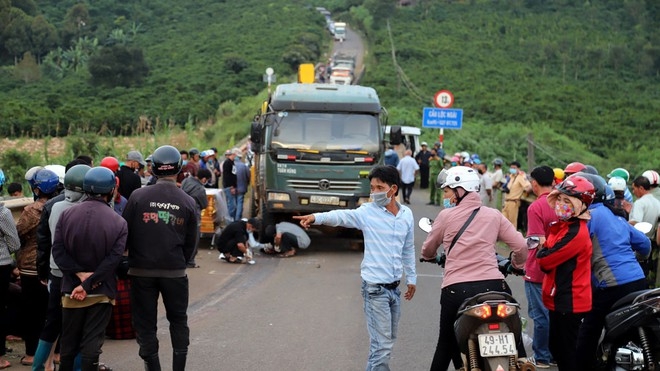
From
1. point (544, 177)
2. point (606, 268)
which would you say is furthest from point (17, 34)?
point (606, 268)

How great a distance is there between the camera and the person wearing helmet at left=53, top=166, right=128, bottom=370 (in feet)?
21.5

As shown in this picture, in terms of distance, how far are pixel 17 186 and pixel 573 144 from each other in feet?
131

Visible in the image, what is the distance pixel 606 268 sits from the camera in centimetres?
699

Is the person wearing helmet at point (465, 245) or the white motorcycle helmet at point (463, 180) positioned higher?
the white motorcycle helmet at point (463, 180)

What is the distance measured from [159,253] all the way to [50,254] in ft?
3.12

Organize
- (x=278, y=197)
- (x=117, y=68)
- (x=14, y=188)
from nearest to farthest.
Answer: (x=14, y=188) < (x=278, y=197) < (x=117, y=68)

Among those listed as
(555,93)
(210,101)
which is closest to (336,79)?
(210,101)

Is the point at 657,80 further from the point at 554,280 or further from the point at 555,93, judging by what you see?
the point at 554,280

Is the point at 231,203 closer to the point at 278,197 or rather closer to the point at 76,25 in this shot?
the point at 278,197

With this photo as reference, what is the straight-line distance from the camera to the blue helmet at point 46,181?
771 centimetres

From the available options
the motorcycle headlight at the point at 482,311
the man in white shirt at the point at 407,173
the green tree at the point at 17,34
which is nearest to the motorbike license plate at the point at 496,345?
the motorcycle headlight at the point at 482,311

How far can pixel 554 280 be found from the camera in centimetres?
679

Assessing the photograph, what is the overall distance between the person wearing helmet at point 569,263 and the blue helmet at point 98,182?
3.35 m

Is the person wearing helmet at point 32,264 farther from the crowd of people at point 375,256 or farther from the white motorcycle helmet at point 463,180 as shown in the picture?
the white motorcycle helmet at point 463,180
